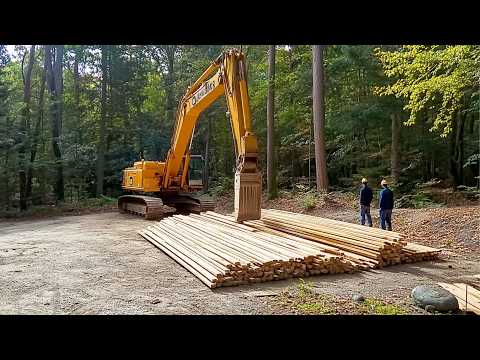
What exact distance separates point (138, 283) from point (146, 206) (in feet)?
30.5

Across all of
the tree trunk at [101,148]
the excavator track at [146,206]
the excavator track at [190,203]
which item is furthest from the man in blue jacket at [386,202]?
the tree trunk at [101,148]

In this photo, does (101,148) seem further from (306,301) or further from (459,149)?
(306,301)

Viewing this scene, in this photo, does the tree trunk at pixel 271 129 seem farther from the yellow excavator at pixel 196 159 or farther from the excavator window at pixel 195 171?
the yellow excavator at pixel 196 159

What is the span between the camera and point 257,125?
2673cm

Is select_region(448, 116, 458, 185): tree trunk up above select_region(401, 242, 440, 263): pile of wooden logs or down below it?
above

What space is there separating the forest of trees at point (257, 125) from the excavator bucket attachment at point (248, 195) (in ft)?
19.3

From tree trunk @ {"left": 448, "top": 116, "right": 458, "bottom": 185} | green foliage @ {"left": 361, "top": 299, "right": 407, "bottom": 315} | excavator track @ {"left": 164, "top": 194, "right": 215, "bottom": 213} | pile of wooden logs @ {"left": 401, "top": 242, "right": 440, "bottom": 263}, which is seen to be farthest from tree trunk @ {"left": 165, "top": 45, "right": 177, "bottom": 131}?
green foliage @ {"left": 361, "top": 299, "right": 407, "bottom": 315}

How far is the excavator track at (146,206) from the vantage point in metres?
15.9

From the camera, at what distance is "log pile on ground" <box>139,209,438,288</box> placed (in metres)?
7.08

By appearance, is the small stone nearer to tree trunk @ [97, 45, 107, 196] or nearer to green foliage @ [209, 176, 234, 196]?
green foliage @ [209, 176, 234, 196]

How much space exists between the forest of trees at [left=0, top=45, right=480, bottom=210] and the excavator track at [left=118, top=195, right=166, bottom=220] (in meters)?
4.36

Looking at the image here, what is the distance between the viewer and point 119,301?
594 cm

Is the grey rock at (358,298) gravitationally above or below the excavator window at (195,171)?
below
